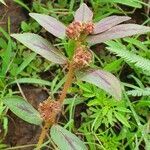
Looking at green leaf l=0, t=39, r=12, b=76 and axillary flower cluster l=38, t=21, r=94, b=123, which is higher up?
axillary flower cluster l=38, t=21, r=94, b=123

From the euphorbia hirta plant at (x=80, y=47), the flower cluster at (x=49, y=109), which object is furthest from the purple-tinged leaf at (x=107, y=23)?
the flower cluster at (x=49, y=109)

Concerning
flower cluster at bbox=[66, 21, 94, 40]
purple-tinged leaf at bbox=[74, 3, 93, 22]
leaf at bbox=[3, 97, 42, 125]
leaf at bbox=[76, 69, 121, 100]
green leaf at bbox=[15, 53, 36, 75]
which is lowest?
green leaf at bbox=[15, 53, 36, 75]

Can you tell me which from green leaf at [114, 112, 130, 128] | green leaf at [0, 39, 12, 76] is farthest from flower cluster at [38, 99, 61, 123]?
green leaf at [0, 39, 12, 76]

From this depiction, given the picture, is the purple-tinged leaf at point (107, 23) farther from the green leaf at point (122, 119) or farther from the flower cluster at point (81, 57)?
the green leaf at point (122, 119)

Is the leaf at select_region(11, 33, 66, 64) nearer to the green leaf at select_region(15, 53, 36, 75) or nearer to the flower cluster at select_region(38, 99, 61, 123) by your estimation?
the flower cluster at select_region(38, 99, 61, 123)

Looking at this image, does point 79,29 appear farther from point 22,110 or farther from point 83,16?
point 22,110

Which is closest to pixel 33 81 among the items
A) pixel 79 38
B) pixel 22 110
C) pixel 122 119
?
pixel 122 119

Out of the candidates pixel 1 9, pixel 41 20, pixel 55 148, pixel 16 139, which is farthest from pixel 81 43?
pixel 1 9
